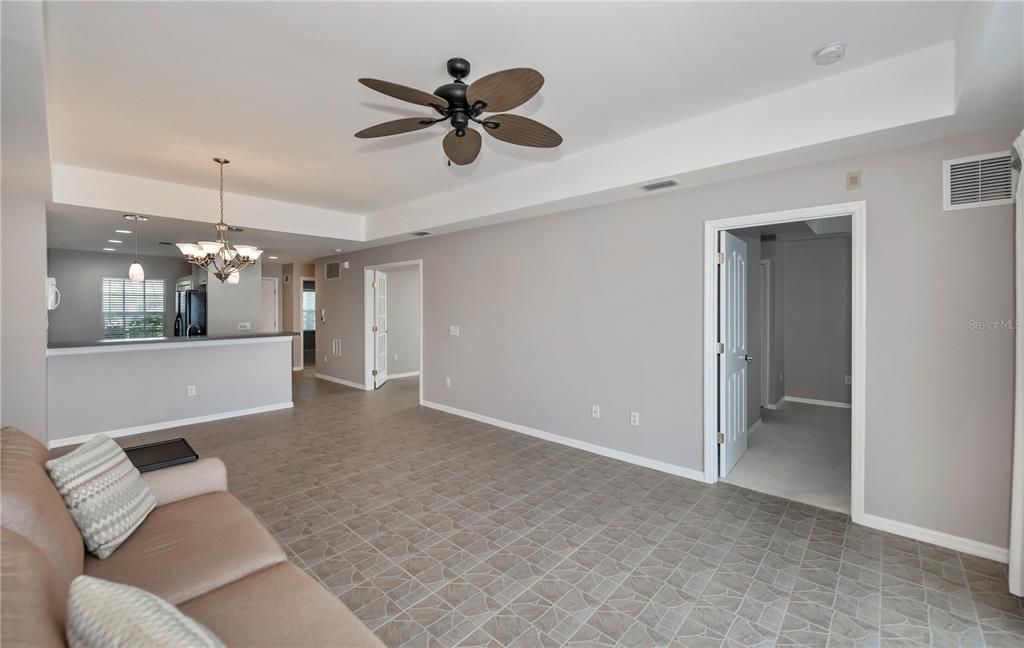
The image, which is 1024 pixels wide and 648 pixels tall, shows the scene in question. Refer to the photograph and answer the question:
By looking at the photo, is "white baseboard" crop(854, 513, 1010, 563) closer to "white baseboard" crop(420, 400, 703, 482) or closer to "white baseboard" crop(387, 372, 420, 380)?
"white baseboard" crop(420, 400, 703, 482)

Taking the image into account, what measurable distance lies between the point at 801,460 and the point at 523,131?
3911 mm

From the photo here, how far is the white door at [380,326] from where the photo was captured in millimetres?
7594

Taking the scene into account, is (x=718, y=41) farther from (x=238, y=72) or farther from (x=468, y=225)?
(x=468, y=225)

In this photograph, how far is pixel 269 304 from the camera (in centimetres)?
1039

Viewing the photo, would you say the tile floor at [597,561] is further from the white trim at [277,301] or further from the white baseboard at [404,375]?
the white trim at [277,301]

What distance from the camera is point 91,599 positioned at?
980mm

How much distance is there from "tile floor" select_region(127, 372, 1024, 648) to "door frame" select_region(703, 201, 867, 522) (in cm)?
29

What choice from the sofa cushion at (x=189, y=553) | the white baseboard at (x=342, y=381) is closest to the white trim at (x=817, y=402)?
the white baseboard at (x=342, y=381)

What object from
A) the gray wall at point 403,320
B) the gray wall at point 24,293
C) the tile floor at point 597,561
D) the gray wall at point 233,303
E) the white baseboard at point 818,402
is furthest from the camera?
the gray wall at point 403,320

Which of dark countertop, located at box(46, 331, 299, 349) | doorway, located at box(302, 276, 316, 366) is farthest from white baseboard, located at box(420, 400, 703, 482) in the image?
doorway, located at box(302, 276, 316, 366)

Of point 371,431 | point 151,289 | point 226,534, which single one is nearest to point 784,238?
point 371,431

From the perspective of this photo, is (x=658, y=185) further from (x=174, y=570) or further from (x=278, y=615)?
(x=174, y=570)

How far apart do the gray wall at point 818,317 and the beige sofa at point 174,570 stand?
7.22 m

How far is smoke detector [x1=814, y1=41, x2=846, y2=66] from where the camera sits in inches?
93.1
